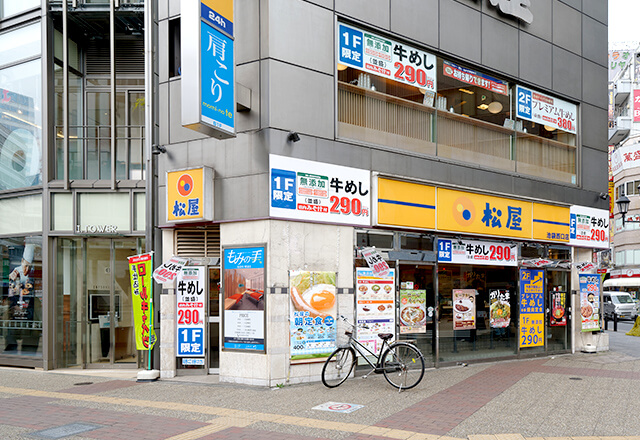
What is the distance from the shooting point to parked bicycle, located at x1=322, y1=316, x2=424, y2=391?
1067 cm

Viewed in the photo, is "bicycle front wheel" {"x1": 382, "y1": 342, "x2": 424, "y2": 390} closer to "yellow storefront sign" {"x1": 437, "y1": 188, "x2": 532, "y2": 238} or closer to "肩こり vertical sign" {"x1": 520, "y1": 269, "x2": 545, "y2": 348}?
"yellow storefront sign" {"x1": 437, "y1": 188, "x2": 532, "y2": 238}

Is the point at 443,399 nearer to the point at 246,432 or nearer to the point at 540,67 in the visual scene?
the point at 246,432

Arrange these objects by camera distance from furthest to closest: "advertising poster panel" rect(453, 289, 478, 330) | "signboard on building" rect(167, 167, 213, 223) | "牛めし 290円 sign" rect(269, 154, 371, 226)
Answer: "advertising poster panel" rect(453, 289, 478, 330)
"signboard on building" rect(167, 167, 213, 223)
"牛めし 290円 sign" rect(269, 154, 371, 226)

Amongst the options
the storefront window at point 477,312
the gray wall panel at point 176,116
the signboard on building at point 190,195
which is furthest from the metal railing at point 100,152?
the storefront window at point 477,312

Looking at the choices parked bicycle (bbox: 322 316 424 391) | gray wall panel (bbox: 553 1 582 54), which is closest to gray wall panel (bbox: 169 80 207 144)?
parked bicycle (bbox: 322 316 424 391)

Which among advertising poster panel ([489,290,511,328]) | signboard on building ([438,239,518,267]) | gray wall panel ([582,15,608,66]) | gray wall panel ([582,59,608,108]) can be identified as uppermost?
gray wall panel ([582,15,608,66])

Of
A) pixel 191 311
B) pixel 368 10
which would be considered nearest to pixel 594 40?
pixel 368 10

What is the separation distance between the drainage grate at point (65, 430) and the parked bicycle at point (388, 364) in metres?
4.04

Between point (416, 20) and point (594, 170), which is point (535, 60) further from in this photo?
point (416, 20)

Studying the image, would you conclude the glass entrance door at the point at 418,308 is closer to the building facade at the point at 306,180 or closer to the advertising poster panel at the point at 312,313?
the building facade at the point at 306,180

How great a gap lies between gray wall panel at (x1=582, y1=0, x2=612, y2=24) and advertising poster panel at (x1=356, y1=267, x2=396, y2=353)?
429 inches

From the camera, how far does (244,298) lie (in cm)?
1154

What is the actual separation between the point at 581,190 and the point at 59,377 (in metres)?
14.5

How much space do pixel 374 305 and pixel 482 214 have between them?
4.08m
